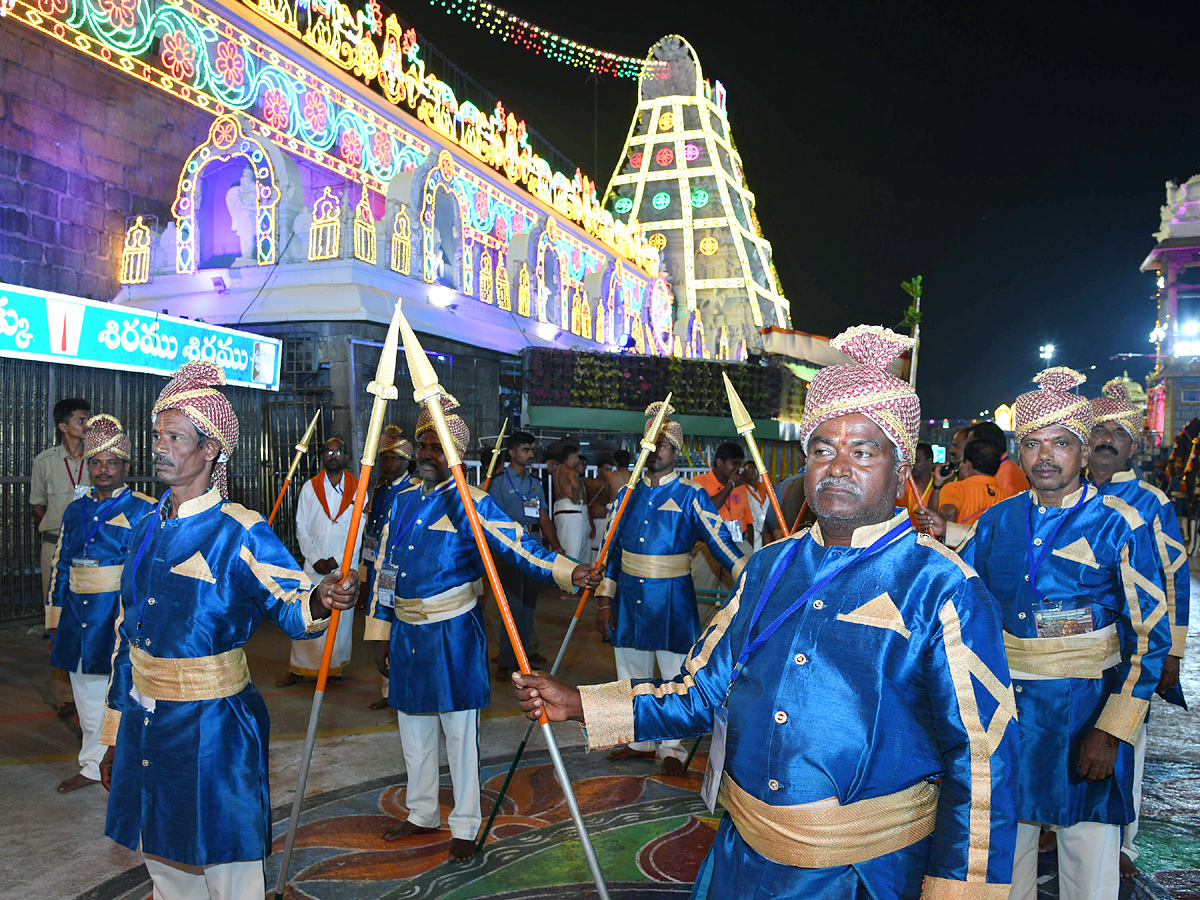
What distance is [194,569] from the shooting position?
118 inches

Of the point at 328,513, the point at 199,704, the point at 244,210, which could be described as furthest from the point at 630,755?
the point at 244,210

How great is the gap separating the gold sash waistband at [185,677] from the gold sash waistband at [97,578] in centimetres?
246

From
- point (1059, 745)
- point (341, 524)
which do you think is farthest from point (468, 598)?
point (341, 524)

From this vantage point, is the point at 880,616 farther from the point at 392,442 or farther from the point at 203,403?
the point at 392,442

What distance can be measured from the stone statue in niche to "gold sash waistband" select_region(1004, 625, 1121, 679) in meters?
11.8

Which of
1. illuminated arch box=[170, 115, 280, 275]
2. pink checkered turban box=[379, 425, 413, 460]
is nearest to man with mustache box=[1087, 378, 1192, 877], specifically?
pink checkered turban box=[379, 425, 413, 460]

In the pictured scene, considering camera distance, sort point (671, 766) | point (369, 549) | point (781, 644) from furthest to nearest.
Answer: point (369, 549), point (671, 766), point (781, 644)

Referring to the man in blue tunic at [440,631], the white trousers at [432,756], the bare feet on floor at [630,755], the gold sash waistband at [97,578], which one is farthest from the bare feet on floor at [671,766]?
the gold sash waistband at [97,578]

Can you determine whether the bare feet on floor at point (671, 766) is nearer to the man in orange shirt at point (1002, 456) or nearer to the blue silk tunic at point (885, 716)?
the man in orange shirt at point (1002, 456)

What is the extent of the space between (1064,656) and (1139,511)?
837 mm

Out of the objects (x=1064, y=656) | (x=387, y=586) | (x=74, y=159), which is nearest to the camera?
(x=1064, y=656)

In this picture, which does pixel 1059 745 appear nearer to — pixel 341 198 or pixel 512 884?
pixel 512 884

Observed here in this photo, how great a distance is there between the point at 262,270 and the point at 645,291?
17.6 m

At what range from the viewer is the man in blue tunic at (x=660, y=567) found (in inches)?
227
